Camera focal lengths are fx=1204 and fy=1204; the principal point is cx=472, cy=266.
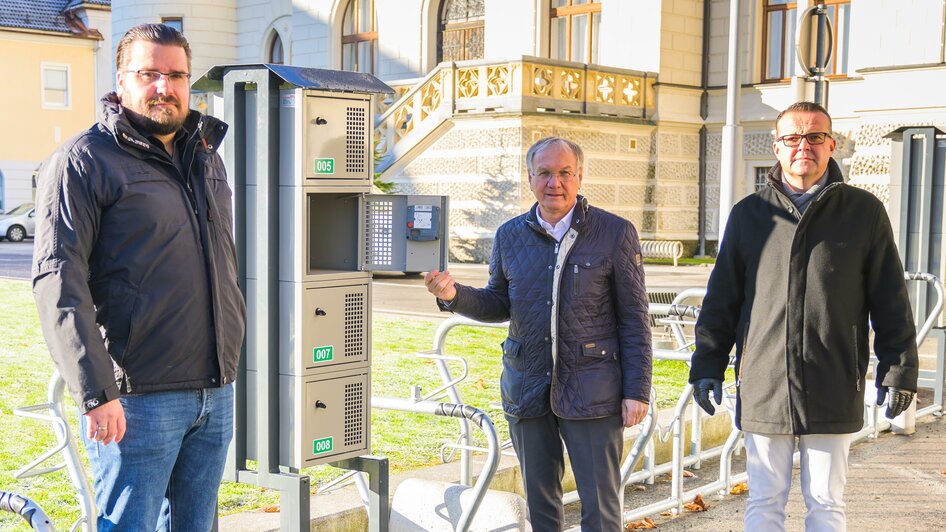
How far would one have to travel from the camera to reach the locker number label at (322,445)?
180 inches

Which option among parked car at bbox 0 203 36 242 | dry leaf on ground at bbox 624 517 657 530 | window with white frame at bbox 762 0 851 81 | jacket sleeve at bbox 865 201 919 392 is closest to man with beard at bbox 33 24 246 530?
jacket sleeve at bbox 865 201 919 392

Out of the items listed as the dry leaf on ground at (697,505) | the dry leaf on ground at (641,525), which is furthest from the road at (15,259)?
the dry leaf on ground at (641,525)

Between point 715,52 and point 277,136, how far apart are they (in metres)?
22.5

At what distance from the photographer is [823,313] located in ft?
14.6

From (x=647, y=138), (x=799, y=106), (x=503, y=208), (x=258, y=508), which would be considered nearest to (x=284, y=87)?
(x=799, y=106)

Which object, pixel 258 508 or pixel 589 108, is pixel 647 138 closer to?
pixel 589 108

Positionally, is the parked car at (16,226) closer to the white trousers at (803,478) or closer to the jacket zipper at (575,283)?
the jacket zipper at (575,283)

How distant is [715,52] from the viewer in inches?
1014

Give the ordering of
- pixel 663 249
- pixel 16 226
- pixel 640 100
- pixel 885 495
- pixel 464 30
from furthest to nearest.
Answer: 1. pixel 16 226
2. pixel 464 30
3. pixel 640 100
4. pixel 663 249
5. pixel 885 495

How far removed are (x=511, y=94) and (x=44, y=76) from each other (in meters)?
27.2

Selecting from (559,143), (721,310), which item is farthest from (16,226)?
(721,310)

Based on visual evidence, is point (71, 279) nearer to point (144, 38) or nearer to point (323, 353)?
point (144, 38)

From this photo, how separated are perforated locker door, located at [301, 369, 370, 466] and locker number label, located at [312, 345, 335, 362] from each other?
0.22 ft

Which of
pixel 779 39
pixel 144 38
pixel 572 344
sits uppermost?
pixel 779 39
